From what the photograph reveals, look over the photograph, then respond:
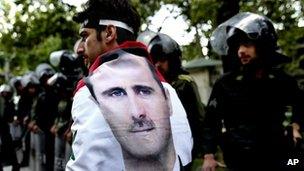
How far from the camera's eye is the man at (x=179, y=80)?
4629 mm

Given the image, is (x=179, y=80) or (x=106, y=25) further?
(x=179, y=80)

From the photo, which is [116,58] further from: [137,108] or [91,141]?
[91,141]

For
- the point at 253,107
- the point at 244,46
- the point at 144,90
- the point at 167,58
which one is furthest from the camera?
the point at 167,58

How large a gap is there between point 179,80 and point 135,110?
8.71 ft

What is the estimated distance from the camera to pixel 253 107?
13.1ft

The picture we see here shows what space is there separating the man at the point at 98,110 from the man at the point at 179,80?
220cm

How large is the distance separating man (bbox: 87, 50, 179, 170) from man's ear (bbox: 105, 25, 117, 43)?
129mm

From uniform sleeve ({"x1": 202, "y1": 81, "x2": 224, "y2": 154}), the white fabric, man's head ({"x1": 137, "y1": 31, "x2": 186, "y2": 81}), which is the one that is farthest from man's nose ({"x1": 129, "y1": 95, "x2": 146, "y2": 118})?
man's head ({"x1": 137, "y1": 31, "x2": 186, "y2": 81})

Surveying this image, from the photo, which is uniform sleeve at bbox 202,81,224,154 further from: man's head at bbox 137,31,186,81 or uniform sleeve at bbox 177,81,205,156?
man's head at bbox 137,31,186,81

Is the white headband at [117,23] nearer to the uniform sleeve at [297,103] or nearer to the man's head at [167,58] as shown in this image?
the uniform sleeve at [297,103]

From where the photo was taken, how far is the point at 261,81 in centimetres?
407

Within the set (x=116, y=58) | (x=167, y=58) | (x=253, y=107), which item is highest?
(x=116, y=58)

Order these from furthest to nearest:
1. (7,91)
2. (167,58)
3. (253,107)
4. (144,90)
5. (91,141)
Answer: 1. (7,91)
2. (167,58)
3. (253,107)
4. (144,90)
5. (91,141)

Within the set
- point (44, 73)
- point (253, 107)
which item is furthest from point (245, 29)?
point (44, 73)
